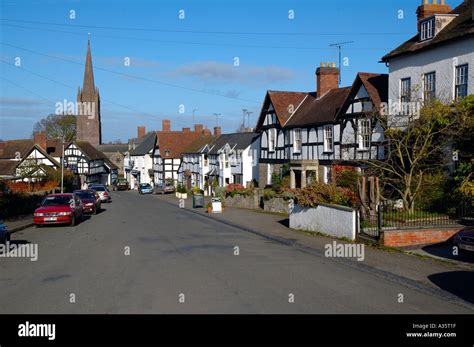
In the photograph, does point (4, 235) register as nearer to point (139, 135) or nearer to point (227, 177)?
point (227, 177)

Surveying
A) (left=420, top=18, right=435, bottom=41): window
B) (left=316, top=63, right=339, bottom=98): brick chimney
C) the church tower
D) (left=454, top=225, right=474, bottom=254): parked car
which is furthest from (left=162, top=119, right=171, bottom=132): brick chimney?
(left=454, top=225, right=474, bottom=254): parked car

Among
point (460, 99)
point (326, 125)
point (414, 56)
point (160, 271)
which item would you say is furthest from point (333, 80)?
point (160, 271)

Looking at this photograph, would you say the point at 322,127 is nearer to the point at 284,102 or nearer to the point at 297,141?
the point at 297,141

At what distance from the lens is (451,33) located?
77.3ft

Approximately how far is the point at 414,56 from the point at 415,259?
46.7ft

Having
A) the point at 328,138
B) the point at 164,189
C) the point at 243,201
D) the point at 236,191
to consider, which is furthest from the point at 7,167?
the point at 328,138

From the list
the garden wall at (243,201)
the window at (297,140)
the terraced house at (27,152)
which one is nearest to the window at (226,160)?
the garden wall at (243,201)

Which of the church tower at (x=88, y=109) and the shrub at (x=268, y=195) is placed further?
the church tower at (x=88, y=109)

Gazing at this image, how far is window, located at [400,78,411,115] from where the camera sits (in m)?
25.4

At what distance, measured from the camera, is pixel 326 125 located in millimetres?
34688

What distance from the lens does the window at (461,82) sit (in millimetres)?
22688

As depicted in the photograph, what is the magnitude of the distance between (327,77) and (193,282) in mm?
30072
